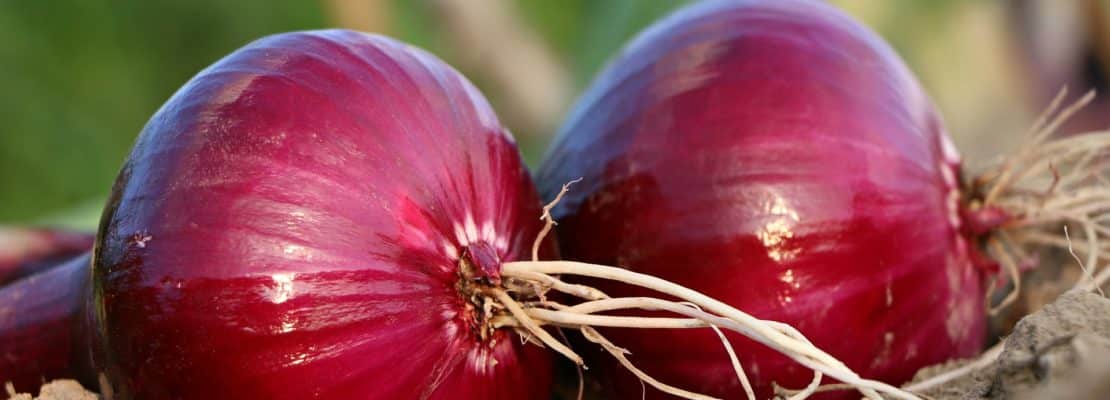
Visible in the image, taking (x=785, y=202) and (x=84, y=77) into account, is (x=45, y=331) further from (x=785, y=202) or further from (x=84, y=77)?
(x=84, y=77)

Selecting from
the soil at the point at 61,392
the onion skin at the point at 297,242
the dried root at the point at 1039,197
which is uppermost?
the dried root at the point at 1039,197

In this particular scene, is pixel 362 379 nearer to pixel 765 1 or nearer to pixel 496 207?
pixel 496 207

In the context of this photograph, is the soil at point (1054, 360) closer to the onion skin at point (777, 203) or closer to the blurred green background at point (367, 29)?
the onion skin at point (777, 203)

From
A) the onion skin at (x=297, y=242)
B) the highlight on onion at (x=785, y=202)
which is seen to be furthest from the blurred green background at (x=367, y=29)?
the onion skin at (x=297, y=242)

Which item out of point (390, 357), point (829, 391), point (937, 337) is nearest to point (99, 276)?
point (390, 357)

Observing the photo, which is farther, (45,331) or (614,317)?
(45,331)

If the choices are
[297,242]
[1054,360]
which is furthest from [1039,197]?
[297,242]

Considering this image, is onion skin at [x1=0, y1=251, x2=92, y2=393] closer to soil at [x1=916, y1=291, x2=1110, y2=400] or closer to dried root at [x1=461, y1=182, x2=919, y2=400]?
dried root at [x1=461, y1=182, x2=919, y2=400]

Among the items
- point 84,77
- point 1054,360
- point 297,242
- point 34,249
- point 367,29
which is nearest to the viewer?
point 1054,360
